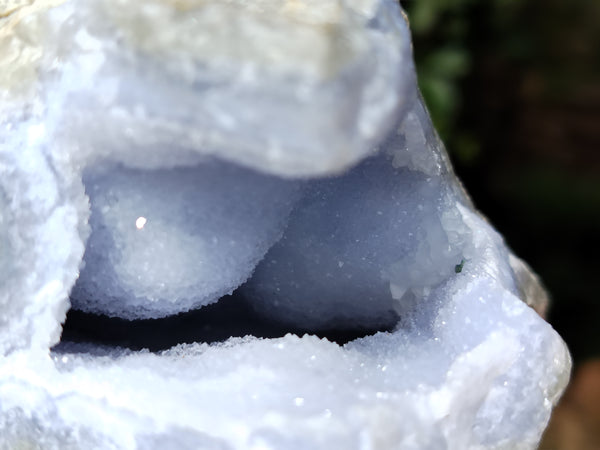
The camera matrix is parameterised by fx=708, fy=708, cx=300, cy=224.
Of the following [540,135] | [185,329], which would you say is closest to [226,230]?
[185,329]

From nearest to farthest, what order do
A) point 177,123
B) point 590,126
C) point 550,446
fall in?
point 177,123 → point 550,446 → point 590,126

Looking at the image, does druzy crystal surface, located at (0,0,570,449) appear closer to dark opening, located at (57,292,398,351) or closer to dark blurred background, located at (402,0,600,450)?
dark opening, located at (57,292,398,351)

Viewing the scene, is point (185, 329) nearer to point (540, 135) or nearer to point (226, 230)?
point (226, 230)

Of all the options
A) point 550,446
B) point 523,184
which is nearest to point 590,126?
point 523,184

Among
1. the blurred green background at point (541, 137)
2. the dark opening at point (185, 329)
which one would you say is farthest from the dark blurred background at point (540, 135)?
the dark opening at point (185, 329)

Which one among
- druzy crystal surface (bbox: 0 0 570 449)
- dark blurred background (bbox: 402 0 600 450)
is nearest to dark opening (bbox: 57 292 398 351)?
druzy crystal surface (bbox: 0 0 570 449)

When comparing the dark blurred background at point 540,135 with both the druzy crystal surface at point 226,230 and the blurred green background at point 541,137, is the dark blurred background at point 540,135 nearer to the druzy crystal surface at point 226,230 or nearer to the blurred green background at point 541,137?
the blurred green background at point 541,137

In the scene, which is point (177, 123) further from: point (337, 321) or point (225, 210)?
point (337, 321)
